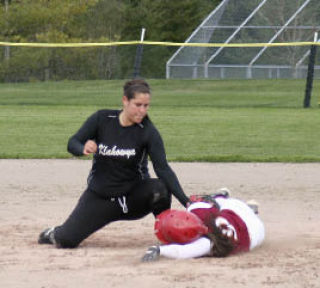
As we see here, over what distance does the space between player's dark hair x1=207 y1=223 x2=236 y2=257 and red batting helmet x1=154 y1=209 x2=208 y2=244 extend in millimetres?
59

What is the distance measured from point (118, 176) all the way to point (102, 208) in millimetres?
266

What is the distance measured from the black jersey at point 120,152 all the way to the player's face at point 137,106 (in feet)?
0.47

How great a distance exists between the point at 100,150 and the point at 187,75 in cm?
2292

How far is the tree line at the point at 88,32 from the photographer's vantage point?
23.0 metres

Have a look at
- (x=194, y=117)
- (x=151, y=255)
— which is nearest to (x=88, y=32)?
(x=194, y=117)

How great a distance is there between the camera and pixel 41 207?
850cm

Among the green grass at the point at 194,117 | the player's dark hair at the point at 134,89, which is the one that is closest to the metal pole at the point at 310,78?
the green grass at the point at 194,117

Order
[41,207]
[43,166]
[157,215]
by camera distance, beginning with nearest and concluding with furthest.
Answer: [157,215] → [41,207] → [43,166]

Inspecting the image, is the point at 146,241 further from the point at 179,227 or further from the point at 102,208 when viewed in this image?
the point at 179,227

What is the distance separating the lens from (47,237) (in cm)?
675

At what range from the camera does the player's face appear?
627cm

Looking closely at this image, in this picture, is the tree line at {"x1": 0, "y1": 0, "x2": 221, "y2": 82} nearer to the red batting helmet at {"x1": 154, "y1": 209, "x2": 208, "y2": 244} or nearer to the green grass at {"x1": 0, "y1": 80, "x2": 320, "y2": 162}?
the green grass at {"x1": 0, "y1": 80, "x2": 320, "y2": 162}

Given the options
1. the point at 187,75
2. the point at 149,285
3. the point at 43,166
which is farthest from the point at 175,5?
the point at 149,285

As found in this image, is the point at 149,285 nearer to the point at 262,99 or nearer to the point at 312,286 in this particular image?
the point at 312,286
